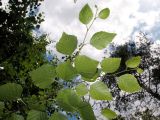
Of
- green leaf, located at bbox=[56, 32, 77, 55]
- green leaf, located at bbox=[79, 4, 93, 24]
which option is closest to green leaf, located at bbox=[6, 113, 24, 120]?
green leaf, located at bbox=[56, 32, 77, 55]

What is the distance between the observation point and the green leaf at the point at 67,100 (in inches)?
42.8

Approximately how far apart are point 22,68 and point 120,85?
996 inches

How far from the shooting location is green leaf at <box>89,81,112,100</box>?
116 cm

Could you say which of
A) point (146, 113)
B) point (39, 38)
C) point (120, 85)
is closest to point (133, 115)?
point (146, 113)

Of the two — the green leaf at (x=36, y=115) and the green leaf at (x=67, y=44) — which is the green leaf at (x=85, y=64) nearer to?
the green leaf at (x=67, y=44)

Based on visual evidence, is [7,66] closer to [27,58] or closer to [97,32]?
[27,58]

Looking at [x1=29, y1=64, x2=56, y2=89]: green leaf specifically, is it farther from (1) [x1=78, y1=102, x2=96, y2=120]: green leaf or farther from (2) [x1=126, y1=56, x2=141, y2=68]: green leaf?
(2) [x1=126, y1=56, x2=141, y2=68]: green leaf

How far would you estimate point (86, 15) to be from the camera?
1.18m

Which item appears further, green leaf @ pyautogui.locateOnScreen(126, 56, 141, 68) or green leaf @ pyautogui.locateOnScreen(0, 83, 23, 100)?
green leaf @ pyautogui.locateOnScreen(126, 56, 141, 68)

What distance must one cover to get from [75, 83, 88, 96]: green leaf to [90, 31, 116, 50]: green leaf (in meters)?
0.15

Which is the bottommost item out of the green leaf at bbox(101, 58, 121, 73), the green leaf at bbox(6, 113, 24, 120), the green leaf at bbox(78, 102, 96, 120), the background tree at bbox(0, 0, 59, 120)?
the green leaf at bbox(78, 102, 96, 120)

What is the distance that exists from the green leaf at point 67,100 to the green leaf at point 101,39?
7.6 inches

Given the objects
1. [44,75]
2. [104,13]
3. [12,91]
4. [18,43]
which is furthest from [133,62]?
[18,43]

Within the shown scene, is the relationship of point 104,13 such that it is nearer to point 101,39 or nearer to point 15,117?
point 101,39
